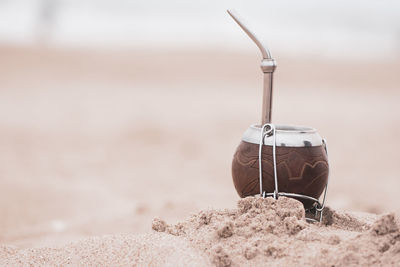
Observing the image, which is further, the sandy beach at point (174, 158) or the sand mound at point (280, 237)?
the sandy beach at point (174, 158)

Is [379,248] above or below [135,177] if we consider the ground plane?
above

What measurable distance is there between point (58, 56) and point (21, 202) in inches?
416

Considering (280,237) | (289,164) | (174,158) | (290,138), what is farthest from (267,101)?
(174,158)

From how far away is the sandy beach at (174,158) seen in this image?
2.35 meters

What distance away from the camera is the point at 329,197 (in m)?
5.50

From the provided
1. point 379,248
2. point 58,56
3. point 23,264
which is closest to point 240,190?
point 379,248

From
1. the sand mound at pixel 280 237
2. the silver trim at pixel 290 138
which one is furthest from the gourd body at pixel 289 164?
the sand mound at pixel 280 237

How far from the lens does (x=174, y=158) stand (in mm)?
7289

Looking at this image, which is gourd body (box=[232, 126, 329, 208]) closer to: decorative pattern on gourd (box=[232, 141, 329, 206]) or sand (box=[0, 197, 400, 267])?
decorative pattern on gourd (box=[232, 141, 329, 206])

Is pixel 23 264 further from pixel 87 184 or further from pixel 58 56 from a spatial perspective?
pixel 58 56

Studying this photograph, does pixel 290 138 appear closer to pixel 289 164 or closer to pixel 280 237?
pixel 289 164

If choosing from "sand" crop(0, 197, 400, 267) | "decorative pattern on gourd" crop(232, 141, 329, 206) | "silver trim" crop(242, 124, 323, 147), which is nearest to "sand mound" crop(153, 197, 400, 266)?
"sand" crop(0, 197, 400, 267)

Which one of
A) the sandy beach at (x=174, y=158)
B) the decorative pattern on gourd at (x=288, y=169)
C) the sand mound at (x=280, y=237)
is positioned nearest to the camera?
the sand mound at (x=280, y=237)

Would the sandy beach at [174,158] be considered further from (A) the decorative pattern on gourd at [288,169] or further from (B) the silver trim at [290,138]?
(B) the silver trim at [290,138]
